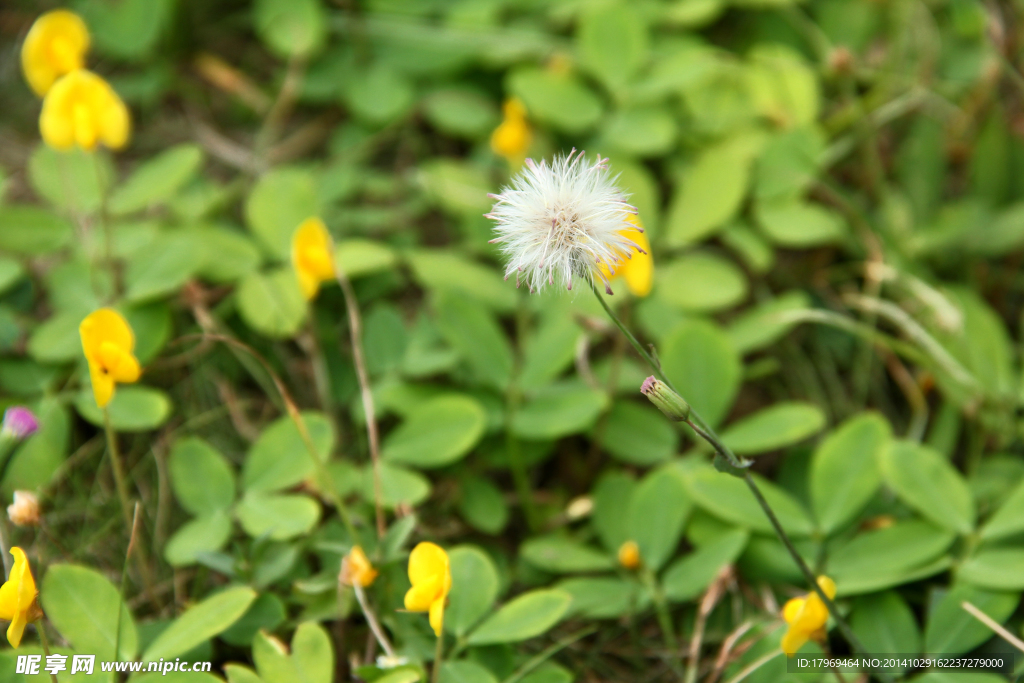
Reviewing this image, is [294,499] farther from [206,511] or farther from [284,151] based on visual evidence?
[284,151]

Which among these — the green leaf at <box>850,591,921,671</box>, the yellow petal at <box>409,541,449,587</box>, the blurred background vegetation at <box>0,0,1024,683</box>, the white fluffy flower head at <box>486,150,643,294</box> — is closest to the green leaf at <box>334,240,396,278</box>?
the blurred background vegetation at <box>0,0,1024,683</box>

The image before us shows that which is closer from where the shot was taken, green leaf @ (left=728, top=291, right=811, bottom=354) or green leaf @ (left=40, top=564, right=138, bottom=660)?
green leaf @ (left=40, top=564, right=138, bottom=660)

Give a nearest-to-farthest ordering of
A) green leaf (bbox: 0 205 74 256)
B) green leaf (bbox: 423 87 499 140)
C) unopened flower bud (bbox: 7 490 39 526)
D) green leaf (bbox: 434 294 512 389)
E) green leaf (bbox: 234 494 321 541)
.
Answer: unopened flower bud (bbox: 7 490 39 526) → green leaf (bbox: 234 494 321 541) → green leaf (bbox: 434 294 512 389) → green leaf (bbox: 0 205 74 256) → green leaf (bbox: 423 87 499 140)

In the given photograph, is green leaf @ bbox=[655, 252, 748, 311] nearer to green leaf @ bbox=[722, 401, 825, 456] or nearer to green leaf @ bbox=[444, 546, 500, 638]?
green leaf @ bbox=[722, 401, 825, 456]

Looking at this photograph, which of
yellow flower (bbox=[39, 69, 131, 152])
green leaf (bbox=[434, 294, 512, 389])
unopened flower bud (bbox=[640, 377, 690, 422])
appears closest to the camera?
unopened flower bud (bbox=[640, 377, 690, 422])

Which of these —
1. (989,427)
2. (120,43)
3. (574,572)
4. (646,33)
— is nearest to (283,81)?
(120,43)

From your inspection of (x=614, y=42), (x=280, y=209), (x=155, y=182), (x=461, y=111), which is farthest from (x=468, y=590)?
(x=614, y=42)

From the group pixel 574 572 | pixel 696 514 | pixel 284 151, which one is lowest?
pixel 574 572
